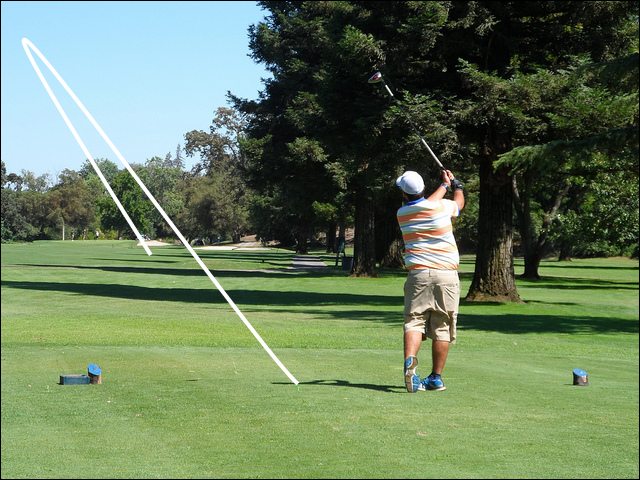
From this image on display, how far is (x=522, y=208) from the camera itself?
4962 centimetres

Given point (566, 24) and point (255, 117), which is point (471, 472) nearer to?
point (566, 24)

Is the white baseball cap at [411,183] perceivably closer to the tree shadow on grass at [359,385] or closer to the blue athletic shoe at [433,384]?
the blue athletic shoe at [433,384]

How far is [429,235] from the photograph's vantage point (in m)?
8.77

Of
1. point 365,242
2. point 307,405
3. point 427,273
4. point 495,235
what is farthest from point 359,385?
point 365,242

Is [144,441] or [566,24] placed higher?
[566,24]

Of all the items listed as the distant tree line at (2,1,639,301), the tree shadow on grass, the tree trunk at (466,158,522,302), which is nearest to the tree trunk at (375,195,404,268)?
the distant tree line at (2,1,639,301)

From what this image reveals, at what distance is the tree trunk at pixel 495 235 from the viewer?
2839cm

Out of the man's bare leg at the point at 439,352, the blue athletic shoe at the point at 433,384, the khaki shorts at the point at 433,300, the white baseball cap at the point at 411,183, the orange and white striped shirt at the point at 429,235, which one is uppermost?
the white baseball cap at the point at 411,183

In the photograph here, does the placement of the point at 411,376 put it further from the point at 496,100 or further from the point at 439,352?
the point at 496,100

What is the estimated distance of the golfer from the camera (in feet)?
28.5

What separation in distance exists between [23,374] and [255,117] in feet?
151

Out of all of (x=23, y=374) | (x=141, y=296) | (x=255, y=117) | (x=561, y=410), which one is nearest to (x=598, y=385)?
(x=561, y=410)

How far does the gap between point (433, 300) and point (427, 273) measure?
0.96ft

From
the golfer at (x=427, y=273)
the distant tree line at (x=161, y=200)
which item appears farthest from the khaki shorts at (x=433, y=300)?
the distant tree line at (x=161, y=200)
